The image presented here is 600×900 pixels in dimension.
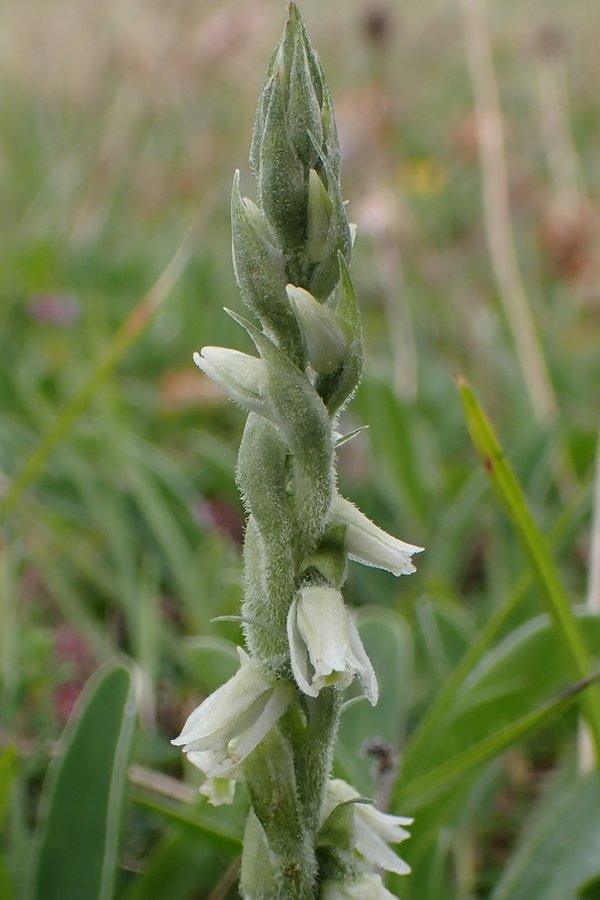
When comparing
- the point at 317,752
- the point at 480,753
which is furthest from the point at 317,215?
the point at 480,753

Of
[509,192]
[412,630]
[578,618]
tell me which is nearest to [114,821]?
[578,618]

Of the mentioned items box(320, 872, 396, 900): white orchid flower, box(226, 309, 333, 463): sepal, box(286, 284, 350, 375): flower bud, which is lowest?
box(320, 872, 396, 900): white orchid flower

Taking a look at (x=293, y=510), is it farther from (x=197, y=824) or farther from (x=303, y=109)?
(x=197, y=824)

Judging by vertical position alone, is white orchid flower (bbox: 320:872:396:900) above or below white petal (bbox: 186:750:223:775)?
below

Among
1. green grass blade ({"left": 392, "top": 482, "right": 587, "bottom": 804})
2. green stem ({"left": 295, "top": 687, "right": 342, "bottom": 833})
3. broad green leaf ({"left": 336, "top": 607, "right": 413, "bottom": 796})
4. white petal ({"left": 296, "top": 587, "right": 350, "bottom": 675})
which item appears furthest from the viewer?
broad green leaf ({"left": 336, "top": 607, "right": 413, "bottom": 796})

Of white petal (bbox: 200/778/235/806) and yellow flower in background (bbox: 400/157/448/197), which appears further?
yellow flower in background (bbox: 400/157/448/197)

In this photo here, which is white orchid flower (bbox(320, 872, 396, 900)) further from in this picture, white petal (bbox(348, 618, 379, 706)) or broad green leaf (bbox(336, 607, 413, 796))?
broad green leaf (bbox(336, 607, 413, 796))

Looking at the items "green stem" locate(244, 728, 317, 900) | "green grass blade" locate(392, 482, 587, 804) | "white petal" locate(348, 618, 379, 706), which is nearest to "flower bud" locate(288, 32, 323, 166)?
"white petal" locate(348, 618, 379, 706)
